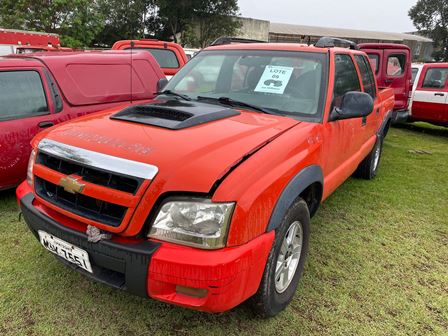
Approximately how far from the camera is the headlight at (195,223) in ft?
6.04

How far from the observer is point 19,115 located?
3893 mm


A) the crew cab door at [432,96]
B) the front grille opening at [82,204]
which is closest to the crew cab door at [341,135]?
the front grille opening at [82,204]

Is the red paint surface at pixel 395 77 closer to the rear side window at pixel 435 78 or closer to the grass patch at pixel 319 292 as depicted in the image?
the rear side window at pixel 435 78

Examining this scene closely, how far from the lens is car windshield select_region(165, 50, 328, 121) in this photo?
114 inches

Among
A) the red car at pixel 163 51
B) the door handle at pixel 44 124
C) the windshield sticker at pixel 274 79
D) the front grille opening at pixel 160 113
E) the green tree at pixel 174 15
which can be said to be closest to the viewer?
the front grille opening at pixel 160 113

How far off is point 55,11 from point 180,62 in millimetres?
14181

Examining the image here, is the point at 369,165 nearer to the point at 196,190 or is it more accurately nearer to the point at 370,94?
the point at 370,94

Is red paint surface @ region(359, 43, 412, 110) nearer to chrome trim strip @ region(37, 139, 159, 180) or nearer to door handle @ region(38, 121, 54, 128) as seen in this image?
door handle @ region(38, 121, 54, 128)

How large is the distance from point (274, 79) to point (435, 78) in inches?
286

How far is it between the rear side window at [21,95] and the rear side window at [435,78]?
817 cm

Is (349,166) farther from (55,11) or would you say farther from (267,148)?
(55,11)

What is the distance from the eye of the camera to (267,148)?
2.20 m

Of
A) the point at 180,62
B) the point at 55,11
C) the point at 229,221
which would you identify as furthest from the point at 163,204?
A: the point at 55,11

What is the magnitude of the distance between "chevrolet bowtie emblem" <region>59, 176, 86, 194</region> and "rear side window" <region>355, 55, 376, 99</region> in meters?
3.15
